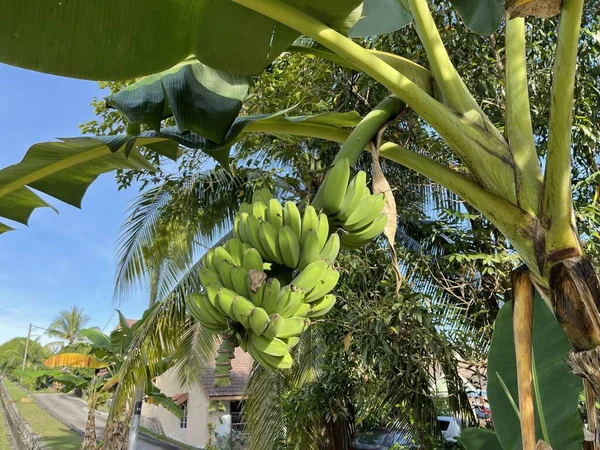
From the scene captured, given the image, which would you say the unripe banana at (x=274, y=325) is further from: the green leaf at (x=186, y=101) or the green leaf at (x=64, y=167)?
the green leaf at (x=64, y=167)

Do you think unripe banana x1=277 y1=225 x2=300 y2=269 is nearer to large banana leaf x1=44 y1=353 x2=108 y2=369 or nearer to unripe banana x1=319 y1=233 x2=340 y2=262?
unripe banana x1=319 y1=233 x2=340 y2=262

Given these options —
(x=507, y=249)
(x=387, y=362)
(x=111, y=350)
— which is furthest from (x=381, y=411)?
(x=111, y=350)

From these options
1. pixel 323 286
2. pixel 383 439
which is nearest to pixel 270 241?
pixel 323 286

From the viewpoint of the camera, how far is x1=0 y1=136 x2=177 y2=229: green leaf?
1.86 meters

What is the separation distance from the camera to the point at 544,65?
12.1 feet

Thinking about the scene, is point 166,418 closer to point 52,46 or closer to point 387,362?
point 387,362

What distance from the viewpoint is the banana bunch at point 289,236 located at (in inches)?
38.0

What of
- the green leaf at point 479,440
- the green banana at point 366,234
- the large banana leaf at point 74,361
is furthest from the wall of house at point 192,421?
the green banana at point 366,234

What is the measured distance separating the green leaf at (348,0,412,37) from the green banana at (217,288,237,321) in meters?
0.97

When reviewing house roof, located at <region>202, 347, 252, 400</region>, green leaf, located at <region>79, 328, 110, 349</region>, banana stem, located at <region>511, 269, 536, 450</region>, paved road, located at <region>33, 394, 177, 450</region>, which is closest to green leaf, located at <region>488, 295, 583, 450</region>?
banana stem, located at <region>511, 269, 536, 450</region>

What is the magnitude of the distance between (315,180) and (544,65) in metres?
2.14

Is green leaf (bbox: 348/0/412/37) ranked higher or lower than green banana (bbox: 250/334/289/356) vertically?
higher

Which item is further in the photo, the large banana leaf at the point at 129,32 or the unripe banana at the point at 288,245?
the large banana leaf at the point at 129,32

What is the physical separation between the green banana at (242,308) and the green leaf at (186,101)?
0.84m
